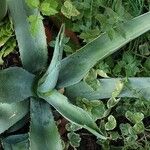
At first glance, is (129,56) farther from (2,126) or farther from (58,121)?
(2,126)

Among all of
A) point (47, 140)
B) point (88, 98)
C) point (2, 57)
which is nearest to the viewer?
point (47, 140)

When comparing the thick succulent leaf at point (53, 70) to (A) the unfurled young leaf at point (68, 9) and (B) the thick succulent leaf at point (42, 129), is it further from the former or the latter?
(A) the unfurled young leaf at point (68, 9)

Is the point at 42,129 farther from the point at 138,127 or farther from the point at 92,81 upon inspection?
the point at 138,127

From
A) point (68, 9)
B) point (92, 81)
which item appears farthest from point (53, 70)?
point (68, 9)

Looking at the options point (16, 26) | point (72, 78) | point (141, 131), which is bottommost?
point (141, 131)

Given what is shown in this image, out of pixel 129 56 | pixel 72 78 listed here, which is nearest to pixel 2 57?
pixel 72 78

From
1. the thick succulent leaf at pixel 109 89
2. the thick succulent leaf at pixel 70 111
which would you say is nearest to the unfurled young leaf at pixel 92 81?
the thick succulent leaf at pixel 109 89

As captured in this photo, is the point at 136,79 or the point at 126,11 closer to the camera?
the point at 136,79
